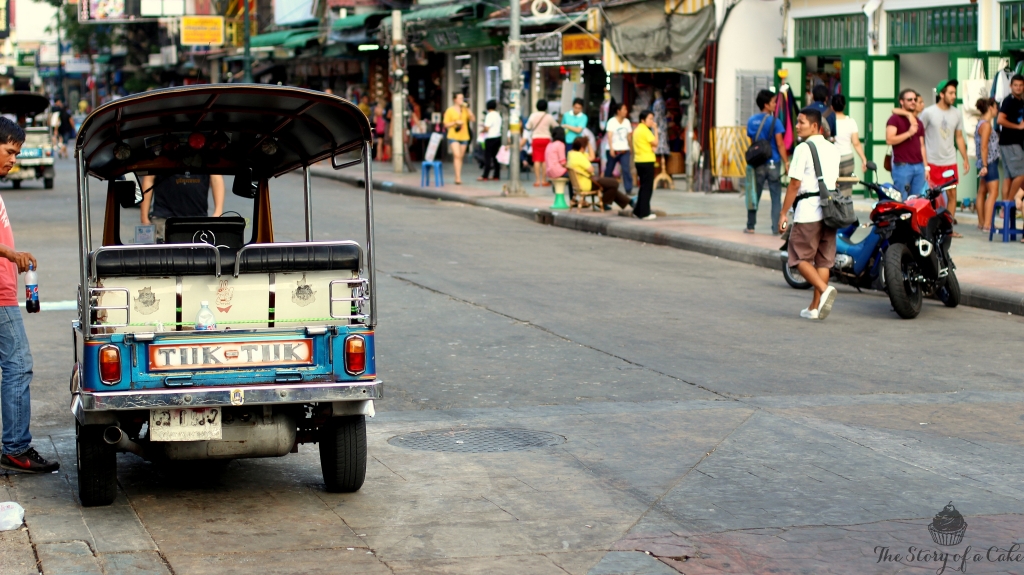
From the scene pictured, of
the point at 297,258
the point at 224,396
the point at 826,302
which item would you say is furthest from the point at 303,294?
the point at 826,302

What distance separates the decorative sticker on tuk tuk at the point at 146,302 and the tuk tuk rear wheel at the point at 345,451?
99cm

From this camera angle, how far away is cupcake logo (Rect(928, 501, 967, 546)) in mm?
5727

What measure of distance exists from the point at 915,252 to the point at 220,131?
7340 mm

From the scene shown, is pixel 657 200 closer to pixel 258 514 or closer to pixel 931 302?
pixel 931 302

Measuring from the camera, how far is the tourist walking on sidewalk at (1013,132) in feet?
54.2

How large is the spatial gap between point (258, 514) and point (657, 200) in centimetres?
1869

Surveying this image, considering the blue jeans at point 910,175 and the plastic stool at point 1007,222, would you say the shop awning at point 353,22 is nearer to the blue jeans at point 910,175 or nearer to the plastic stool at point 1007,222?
the blue jeans at point 910,175

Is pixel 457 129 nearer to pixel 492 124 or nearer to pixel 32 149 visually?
pixel 492 124

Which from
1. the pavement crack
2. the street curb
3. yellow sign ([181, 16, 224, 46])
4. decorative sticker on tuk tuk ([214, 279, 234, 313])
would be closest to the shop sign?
the street curb

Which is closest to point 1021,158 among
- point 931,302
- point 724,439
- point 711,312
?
point 931,302

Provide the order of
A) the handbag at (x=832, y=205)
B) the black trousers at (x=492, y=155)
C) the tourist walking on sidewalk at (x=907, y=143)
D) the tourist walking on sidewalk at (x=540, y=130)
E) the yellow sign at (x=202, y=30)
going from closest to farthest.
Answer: the handbag at (x=832, y=205)
the tourist walking on sidewalk at (x=907, y=143)
the tourist walking on sidewalk at (x=540, y=130)
the black trousers at (x=492, y=155)
the yellow sign at (x=202, y=30)

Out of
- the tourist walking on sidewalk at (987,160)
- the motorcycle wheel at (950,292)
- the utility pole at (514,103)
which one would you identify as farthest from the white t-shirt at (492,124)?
the motorcycle wheel at (950,292)

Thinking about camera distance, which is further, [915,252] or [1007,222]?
[1007,222]

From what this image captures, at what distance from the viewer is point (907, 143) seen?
16500mm
